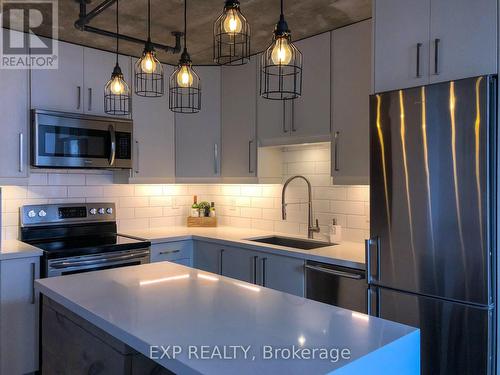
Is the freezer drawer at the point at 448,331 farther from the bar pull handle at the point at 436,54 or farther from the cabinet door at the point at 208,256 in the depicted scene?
the cabinet door at the point at 208,256

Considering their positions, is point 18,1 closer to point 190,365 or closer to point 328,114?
point 328,114

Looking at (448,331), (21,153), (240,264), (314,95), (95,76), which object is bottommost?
(448,331)

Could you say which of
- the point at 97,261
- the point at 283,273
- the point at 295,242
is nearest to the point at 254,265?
the point at 283,273

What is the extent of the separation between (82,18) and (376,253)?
6.88ft

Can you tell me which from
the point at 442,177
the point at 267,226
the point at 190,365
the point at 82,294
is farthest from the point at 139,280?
the point at 267,226

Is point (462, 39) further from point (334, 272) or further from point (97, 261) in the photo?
point (97, 261)

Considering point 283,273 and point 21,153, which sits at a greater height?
point 21,153

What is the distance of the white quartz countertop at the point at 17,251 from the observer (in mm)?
2512

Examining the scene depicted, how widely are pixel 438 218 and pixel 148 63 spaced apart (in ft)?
4.82

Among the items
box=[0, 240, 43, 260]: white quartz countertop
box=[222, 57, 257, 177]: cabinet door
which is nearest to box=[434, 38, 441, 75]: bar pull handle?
box=[222, 57, 257, 177]: cabinet door

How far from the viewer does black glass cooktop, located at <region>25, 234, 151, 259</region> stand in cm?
270

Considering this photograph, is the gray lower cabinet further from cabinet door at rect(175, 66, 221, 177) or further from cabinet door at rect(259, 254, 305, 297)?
cabinet door at rect(175, 66, 221, 177)

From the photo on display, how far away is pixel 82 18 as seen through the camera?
2393 millimetres

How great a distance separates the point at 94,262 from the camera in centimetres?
283
